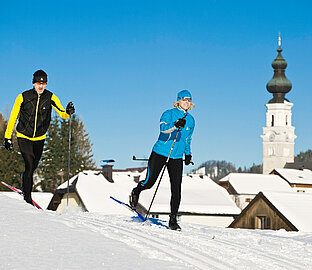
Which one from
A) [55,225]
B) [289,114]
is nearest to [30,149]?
[55,225]

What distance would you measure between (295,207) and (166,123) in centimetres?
3485

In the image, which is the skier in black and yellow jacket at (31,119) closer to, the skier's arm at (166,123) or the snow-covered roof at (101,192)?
the skier's arm at (166,123)

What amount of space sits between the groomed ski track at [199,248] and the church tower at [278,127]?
154 m

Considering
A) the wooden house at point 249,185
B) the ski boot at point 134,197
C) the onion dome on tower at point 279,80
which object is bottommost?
the ski boot at point 134,197

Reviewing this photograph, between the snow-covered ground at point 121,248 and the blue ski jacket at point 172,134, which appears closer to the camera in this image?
the snow-covered ground at point 121,248

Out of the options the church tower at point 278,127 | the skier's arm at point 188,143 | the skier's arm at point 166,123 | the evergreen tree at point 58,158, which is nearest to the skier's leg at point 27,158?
the skier's arm at point 166,123

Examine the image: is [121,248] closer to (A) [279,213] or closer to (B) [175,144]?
(B) [175,144]

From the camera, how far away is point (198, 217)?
60.0m

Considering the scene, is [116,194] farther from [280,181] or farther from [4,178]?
[280,181]

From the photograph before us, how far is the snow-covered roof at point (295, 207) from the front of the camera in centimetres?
4064

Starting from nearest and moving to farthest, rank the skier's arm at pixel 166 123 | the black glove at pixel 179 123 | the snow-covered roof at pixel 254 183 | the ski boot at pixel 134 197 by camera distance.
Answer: the black glove at pixel 179 123 < the skier's arm at pixel 166 123 < the ski boot at pixel 134 197 < the snow-covered roof at pixel 254 183

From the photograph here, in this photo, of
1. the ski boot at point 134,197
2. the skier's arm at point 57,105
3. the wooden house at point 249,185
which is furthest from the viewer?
the wooden house at point 249,185

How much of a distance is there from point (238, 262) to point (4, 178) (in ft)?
192

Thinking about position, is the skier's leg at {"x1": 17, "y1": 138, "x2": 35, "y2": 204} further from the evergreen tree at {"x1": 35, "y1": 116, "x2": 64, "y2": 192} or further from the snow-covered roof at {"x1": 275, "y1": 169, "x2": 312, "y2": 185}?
the snow-covered roof at {"x1": 275, "y1": 169, "x2": 312, "y2": 185}
